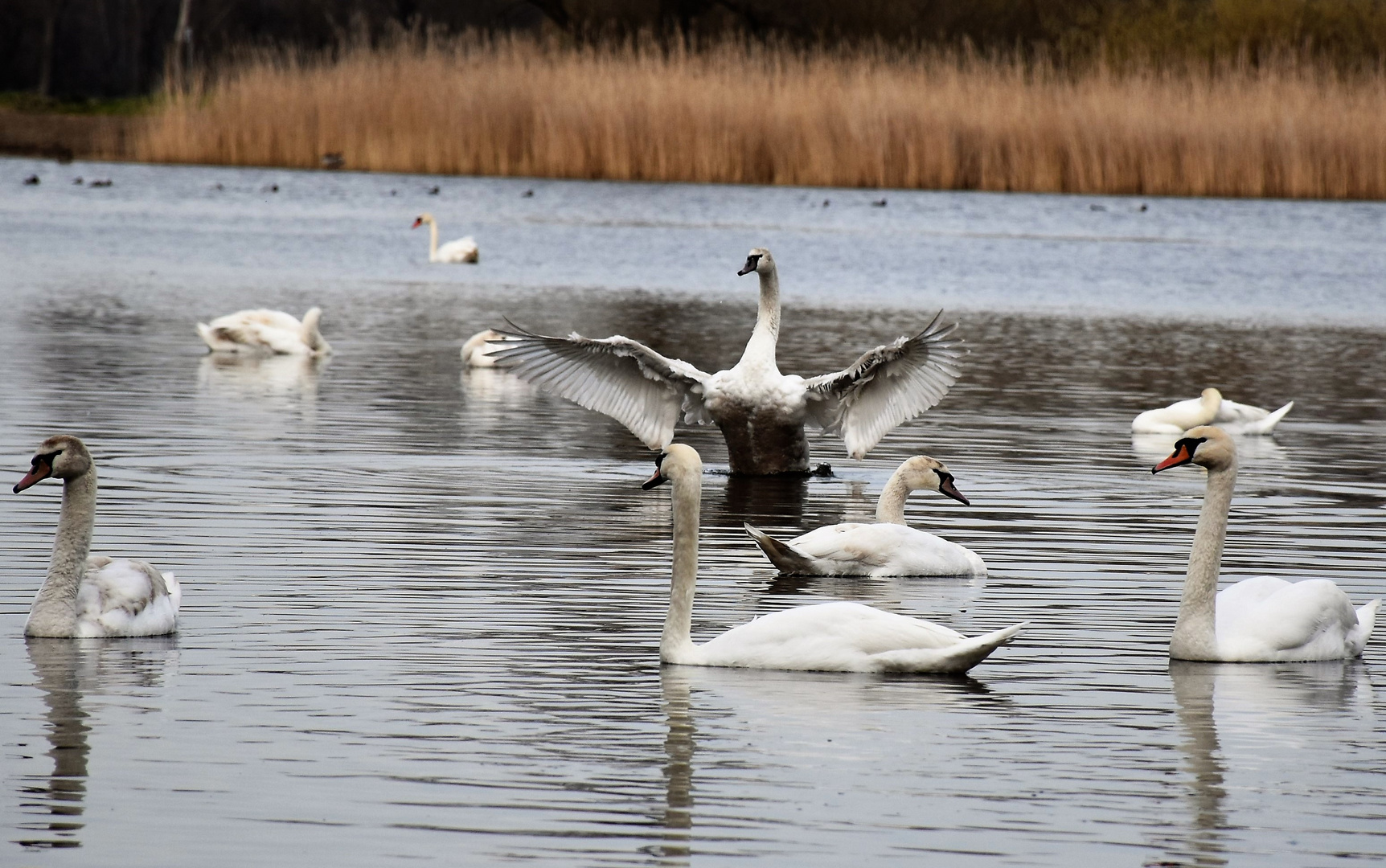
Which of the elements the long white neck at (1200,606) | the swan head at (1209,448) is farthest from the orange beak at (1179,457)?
the long white neck at (1200,606)

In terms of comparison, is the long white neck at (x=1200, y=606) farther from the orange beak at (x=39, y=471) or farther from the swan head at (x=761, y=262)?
the swan head at (x=761, y=262)

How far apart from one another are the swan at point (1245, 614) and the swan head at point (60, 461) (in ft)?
11.5

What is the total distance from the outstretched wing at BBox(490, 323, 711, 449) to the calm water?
346mm

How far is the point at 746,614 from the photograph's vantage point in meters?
8.23

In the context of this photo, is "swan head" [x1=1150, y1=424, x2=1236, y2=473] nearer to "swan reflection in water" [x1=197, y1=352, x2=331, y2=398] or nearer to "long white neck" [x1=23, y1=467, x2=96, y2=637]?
"long white neck" [x1=23, y1=467, x2=96, y2=637]

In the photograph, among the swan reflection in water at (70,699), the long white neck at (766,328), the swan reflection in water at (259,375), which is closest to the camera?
the swan reflection in water at (70,699)

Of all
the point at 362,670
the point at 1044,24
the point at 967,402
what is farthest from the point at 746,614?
the point at 1044,24

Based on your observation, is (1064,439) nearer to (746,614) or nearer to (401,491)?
(401,491)

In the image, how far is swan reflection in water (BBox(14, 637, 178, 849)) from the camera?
210 inches

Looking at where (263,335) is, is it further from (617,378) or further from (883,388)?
(883,388)

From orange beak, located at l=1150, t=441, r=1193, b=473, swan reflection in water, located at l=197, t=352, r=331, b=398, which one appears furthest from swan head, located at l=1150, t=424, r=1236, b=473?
swan reflection in water, located at l=197, t=352, r=331, b=398

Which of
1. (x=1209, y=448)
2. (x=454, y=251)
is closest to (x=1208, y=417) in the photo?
(x=1209, y=448)

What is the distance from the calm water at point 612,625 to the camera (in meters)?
5.47

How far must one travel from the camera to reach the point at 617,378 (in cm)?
1260
